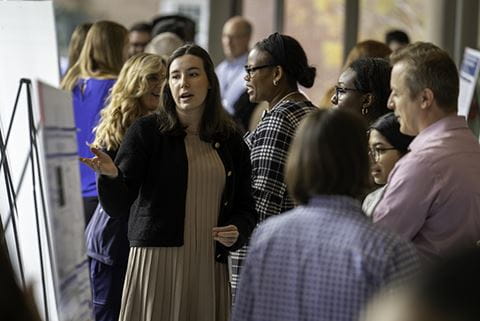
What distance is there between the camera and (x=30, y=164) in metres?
3.33

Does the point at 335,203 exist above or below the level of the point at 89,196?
above

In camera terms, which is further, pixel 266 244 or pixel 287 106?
pixel 287 106

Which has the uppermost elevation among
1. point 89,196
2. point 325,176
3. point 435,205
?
point 325,176

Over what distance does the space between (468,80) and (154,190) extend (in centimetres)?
377

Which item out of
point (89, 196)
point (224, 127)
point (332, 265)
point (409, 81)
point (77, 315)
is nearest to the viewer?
point (332, 265)

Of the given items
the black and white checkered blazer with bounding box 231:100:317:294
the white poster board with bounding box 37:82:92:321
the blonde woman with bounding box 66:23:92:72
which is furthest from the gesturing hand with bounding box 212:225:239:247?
the blonde woman with bounding box 66:23:92:72

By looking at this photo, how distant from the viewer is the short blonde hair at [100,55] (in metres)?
5.64

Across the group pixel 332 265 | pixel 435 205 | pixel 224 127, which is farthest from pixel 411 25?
pixel 332 265

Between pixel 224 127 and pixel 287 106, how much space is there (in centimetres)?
34

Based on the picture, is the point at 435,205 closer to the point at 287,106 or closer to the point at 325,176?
the point at 325,176

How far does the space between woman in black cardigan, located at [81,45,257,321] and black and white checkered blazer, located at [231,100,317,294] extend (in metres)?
0.20

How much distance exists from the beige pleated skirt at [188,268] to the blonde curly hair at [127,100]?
2.14 feet

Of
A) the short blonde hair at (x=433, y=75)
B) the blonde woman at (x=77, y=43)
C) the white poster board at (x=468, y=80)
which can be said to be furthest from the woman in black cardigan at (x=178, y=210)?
the white poster board at (x=468, y=80)

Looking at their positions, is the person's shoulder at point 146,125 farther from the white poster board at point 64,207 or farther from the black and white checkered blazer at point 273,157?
the white poster board at point 64,207
